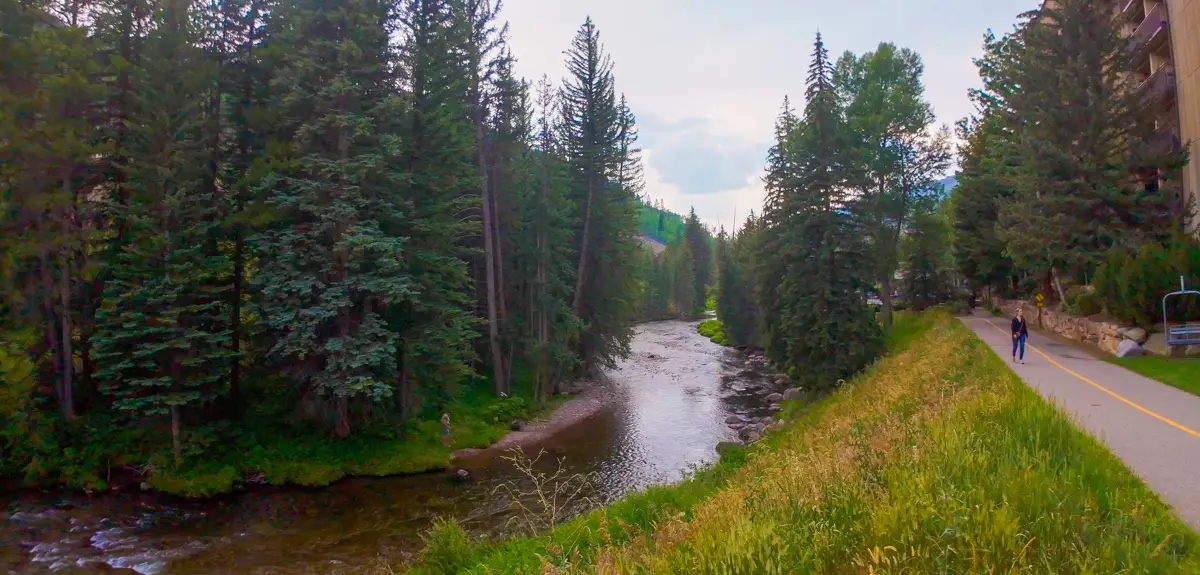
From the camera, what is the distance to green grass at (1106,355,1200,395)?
42.4 feet

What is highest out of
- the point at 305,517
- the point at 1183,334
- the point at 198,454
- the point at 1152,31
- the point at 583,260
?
the point at 1152,31

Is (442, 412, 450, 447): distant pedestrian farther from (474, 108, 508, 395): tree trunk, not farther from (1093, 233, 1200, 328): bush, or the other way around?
(1093, 233, 1200, 328): bush

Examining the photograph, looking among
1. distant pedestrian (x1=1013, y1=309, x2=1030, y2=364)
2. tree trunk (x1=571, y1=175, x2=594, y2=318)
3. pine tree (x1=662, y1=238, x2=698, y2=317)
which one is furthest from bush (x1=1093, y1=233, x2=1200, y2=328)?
pine tree (x1=662, y1=238, x2=698, y2=317)

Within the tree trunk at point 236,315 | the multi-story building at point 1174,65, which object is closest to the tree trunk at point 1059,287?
the multi-story building at point 1174,65

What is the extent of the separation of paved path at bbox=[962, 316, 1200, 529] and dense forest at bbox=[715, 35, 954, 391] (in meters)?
5.90

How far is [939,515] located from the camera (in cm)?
451

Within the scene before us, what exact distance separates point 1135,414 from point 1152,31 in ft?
78.0

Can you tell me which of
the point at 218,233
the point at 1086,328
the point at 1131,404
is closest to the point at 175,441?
the point at 218,233

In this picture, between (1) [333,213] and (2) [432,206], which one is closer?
(1) [333,213]

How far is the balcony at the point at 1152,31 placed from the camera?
76.2 feet

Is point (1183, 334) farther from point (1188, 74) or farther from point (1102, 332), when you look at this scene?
point (1188, 74)

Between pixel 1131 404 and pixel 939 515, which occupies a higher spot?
pixel 939 515

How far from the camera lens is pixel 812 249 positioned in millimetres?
23359

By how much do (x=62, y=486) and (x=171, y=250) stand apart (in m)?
7.04
